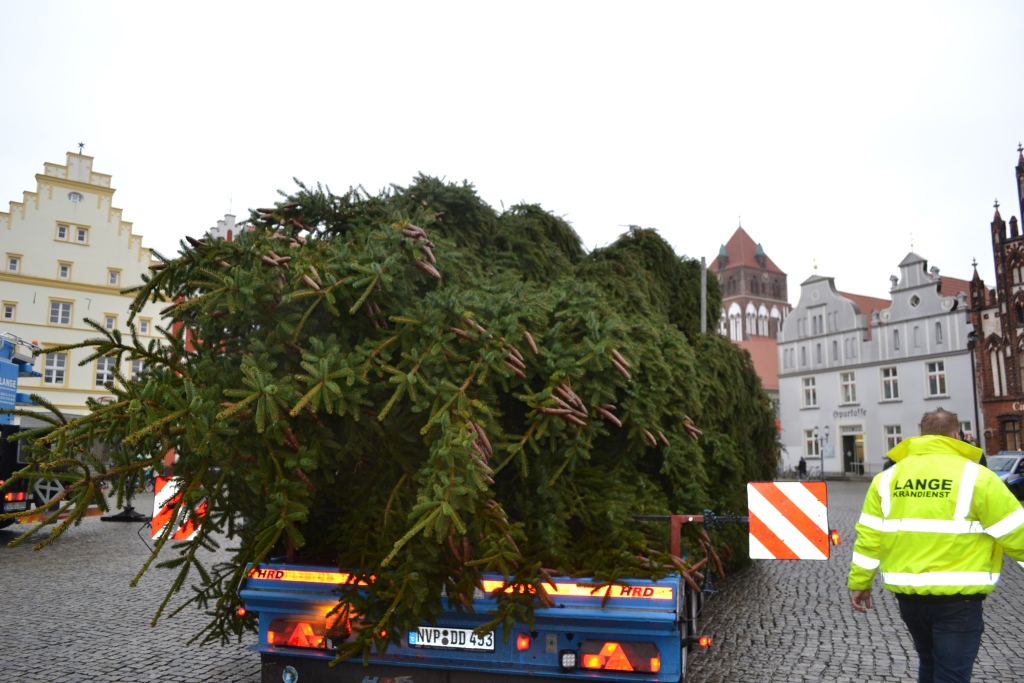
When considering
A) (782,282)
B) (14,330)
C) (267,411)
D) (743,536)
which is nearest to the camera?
(267,411)

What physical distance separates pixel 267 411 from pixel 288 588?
49.6 inches

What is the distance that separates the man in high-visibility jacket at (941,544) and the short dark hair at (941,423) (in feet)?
0.23

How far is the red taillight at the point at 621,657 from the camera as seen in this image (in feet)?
12.8

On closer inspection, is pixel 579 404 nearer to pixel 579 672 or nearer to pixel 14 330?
pixel 579 672

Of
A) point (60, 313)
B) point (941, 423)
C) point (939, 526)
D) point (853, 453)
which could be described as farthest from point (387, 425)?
point (853, 453)

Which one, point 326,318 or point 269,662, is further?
point 269,662

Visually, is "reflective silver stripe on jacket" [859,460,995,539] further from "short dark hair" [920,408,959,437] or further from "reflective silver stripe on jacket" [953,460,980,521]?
"short dark hair" [920,408,959,437]

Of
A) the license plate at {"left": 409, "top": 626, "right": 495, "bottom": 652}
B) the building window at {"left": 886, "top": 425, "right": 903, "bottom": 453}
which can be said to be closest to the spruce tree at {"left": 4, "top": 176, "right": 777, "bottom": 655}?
the license plate at {"left": 409, "top": 626, "right": 495, "bottom": 652}

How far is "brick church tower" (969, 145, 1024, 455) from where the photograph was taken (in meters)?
41.5

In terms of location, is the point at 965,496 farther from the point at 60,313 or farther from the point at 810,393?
the point at 810,393

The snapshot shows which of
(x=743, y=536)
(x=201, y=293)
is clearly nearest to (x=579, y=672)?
(x=201, y=293)

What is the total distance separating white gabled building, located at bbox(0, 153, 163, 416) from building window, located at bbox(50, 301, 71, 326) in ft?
0.13

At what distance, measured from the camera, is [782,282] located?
111 meters

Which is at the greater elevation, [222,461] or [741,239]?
[741,239]
